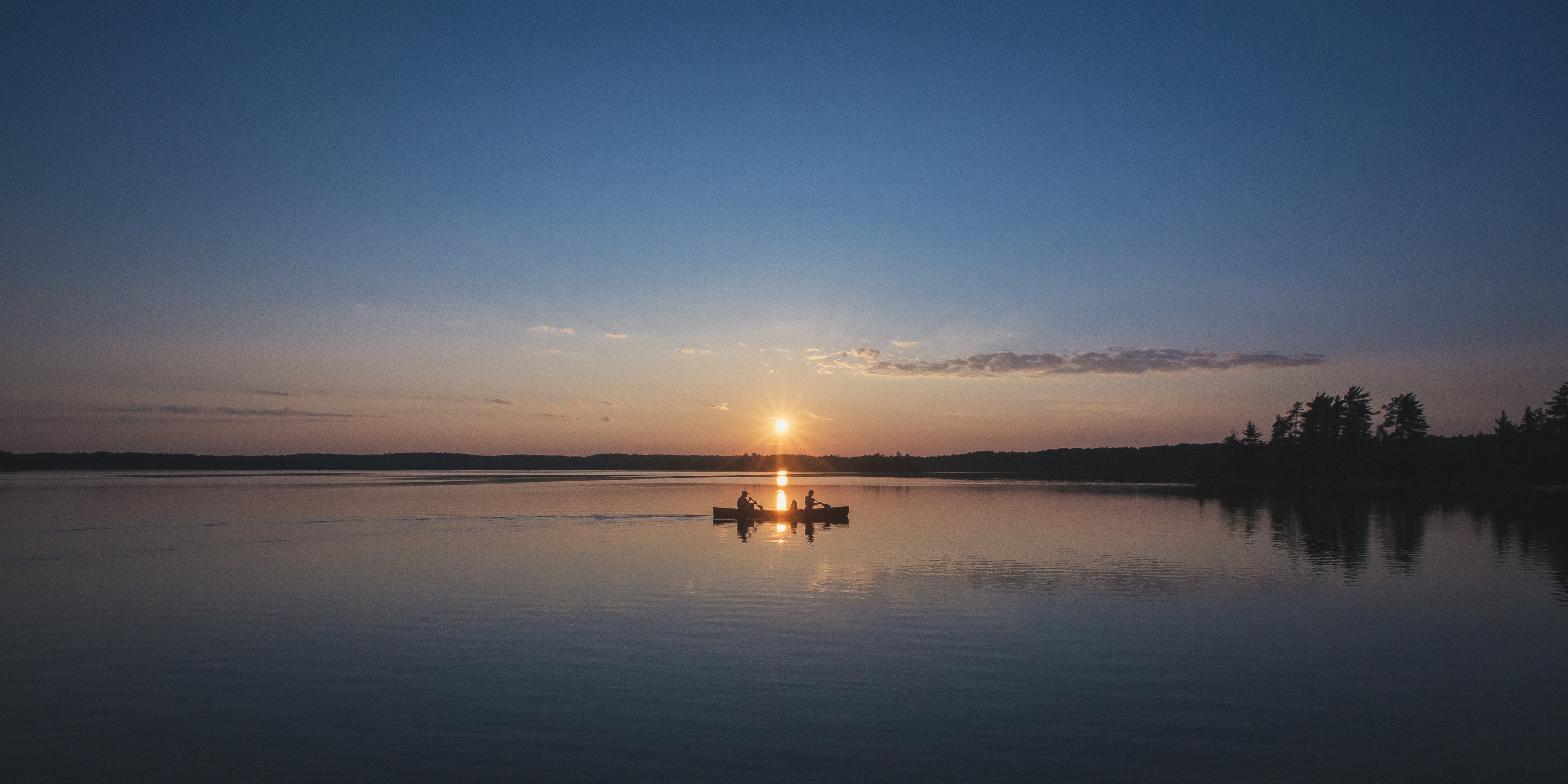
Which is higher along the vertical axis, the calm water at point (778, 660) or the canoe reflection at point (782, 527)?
the calm water at point (778, 660)

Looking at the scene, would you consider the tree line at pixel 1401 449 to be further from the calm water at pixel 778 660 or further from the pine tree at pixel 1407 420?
the calm water at pixel 778 660

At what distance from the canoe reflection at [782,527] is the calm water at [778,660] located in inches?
269

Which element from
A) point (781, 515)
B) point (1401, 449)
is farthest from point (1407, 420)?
point (781, 515)

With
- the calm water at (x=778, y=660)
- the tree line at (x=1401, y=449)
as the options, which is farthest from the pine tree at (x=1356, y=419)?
the calm water at (x=778, y=660)

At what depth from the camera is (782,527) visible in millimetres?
56000

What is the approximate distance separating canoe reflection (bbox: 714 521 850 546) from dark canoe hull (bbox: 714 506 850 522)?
19cm

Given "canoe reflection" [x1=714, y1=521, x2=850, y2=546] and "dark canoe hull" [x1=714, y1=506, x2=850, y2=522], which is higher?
"dark canoe hull" [x1=714, y1=506, x2=850, y2=522]

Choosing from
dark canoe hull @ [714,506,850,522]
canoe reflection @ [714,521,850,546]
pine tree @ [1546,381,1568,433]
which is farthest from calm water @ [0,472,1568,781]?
pine tree @ [1546,381,1568,433]

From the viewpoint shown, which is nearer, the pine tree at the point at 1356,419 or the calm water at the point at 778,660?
the calm water at the point at 778,660

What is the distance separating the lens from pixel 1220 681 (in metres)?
16.3

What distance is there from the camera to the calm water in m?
12.2

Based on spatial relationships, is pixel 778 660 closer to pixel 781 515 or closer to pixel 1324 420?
pixel 781 515

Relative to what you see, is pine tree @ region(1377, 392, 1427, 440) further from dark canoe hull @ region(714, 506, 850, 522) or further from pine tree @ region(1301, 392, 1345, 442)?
dark canoe hull @ region(714, 506, 850, 522)

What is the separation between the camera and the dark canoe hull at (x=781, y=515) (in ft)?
188
